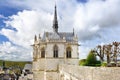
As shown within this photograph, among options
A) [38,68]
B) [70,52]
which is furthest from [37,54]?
[70,52]

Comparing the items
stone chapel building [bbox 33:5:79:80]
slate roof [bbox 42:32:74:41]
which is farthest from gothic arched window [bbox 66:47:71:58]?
slate roof [bbox 42:32:74:41]

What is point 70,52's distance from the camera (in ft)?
205

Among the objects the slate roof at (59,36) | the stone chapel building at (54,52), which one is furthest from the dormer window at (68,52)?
the slate roof at (59,36)

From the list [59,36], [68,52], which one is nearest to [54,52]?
[68,52]

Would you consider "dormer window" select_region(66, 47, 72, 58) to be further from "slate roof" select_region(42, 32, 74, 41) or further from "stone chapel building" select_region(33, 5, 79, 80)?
"slate roof" select_region(42, 32, 74, 41)

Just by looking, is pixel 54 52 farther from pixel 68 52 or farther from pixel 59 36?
pixel 59 36

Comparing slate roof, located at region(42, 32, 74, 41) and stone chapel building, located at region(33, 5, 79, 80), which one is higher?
slate roof, located at region(42, 32, 74, 41)

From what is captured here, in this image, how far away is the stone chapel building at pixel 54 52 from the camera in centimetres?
6131

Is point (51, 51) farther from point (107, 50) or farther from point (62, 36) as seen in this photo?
point (107, 50)

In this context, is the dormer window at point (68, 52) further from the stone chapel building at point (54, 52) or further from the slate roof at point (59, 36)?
the slate roof at point (59, 36)

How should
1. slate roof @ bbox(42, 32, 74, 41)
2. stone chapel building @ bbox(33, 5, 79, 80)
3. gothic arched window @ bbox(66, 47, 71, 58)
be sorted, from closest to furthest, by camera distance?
stone chapel building @ bbox(33, 5, 79, 80) < gothic arched window @ bbox(66, 47, 71, 58) < slate roof @ bbox(42, 32, 74, 41)

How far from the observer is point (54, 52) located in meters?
61.6

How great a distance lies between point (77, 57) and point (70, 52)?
69.8 inches

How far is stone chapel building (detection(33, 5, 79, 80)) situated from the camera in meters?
61.3
